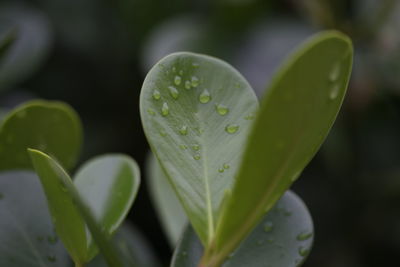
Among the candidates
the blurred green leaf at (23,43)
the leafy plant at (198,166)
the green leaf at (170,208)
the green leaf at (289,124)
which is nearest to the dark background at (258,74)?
the blurred green leaf at (23,43)

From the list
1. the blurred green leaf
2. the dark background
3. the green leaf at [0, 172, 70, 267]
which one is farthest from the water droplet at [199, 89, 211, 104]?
the dark background

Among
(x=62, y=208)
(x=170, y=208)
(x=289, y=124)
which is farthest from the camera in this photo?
(x=170, y=208)

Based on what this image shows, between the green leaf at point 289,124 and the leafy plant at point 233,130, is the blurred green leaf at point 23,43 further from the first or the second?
the green leaf at point 289,124

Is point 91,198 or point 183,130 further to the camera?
point 91,198

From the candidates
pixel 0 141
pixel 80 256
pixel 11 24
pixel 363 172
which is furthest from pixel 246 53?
pixel 80 256

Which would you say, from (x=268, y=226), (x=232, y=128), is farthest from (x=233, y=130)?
(x=268, y=226)

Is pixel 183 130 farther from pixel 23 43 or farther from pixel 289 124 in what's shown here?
pixel 23 43

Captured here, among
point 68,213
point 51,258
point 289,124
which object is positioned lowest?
point 51,258
